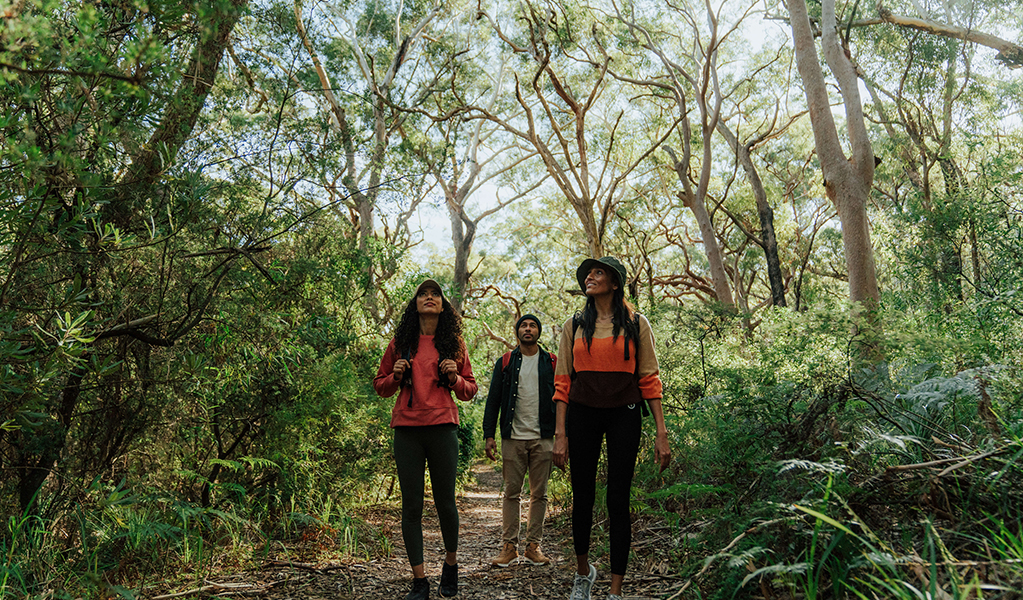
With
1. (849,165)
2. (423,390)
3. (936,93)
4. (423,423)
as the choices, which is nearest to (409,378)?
(423,390)

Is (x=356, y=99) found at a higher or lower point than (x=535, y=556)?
higher

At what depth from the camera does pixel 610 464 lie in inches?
135

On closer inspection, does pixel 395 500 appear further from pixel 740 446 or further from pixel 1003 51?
pixel 1003 51

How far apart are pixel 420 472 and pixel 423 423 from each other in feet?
1.02

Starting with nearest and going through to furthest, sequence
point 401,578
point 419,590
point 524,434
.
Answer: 1. point 419,590
2. point 401,578
3. point 524,434

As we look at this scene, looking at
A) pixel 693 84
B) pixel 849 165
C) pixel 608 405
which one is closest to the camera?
pixel 608 405

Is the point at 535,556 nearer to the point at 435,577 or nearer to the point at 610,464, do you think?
the point at 435,577

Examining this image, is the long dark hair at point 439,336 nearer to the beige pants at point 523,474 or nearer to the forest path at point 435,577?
the beige pants at point 523,474

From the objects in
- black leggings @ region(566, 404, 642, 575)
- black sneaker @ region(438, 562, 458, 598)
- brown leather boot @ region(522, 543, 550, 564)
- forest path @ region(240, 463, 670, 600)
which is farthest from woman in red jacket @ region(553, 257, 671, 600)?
brown leather boot @ region(522, 543, 550, 564)

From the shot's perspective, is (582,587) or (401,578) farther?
(401,578)

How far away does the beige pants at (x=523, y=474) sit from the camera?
475 cm

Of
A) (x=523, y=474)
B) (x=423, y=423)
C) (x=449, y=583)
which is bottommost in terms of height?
(x=449, y=583)

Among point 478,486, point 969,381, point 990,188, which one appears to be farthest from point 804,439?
point 478,486

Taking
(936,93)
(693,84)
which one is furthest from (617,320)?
(936,93)
